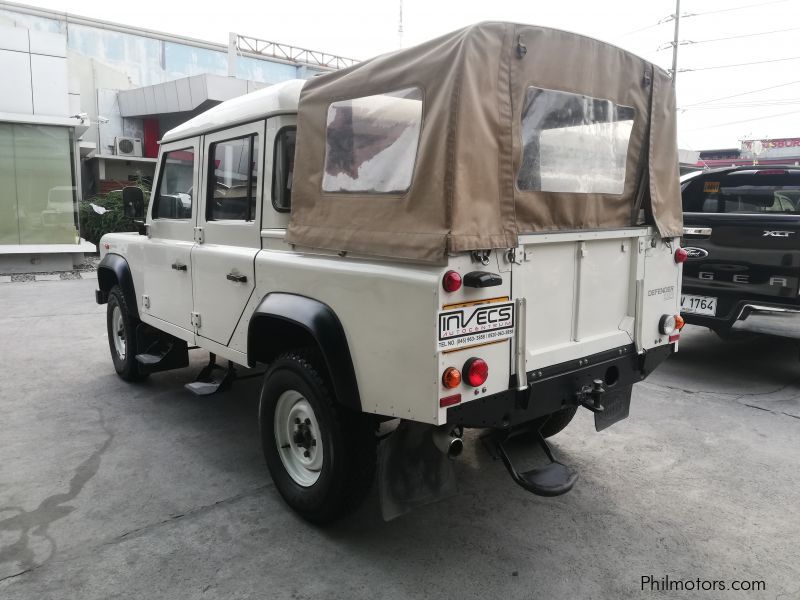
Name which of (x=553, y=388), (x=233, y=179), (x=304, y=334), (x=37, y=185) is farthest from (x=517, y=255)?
(x=37, y=185)

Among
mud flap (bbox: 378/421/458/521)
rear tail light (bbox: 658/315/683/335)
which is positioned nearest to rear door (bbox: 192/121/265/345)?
mud flap (bbox: 378/421/458/521)

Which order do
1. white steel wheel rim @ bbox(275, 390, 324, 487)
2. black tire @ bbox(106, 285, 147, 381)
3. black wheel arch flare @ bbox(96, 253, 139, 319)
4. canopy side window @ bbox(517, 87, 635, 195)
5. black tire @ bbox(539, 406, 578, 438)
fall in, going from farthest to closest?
black tire @ bbox(106, 285, 147, 381) < black wheel arch flare @ bbox(96, 253, 139, 319) < black tire @ bbox(539, 406, 578, 438) < white steel wheel rim @ bbox(275, 390, 324, 487) < canopy side window @ bbox(517, 87, 635, 195)

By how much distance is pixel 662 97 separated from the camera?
3.54 meters

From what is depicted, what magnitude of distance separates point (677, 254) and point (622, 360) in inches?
30.0

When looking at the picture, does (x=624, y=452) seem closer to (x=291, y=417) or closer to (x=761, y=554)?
(x=761, y=554)

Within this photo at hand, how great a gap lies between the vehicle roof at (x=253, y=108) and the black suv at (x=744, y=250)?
3.30m

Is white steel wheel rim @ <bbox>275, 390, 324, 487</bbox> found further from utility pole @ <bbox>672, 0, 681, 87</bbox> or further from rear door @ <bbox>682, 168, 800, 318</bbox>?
utility pole @ <bbox>672, 0, 681, 87</bbox>

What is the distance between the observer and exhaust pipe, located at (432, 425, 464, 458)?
9.10 feet

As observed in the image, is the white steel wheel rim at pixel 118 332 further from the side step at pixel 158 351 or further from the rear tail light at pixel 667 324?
the rear tail light at pixel 667 324

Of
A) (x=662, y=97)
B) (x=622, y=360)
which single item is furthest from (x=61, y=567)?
(x=662, y=97)

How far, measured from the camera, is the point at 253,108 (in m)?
3.70

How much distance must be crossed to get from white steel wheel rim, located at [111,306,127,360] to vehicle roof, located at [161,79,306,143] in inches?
88.2

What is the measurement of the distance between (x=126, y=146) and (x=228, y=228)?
19666 mm

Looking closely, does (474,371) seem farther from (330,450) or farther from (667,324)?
(667,324)
